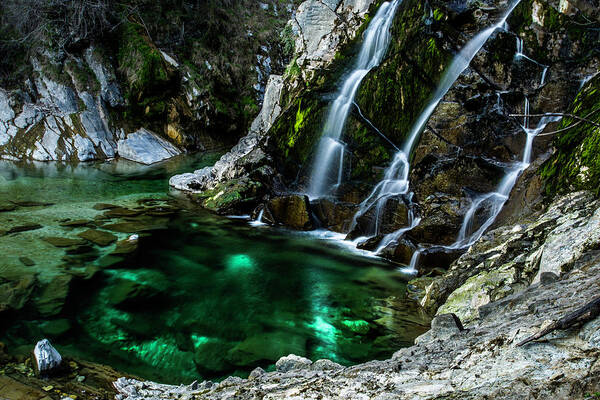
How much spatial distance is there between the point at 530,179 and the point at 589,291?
187 inches

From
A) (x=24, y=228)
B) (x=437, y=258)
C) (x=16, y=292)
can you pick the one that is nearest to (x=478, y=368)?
(x=437, y=258)

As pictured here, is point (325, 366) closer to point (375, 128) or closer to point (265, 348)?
point (265, 348)

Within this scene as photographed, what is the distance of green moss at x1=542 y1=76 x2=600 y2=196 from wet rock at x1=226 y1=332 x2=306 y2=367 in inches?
164

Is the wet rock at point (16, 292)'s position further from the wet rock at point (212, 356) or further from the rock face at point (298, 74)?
the rock face at point (298, 74)

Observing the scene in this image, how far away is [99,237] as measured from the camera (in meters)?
7.90

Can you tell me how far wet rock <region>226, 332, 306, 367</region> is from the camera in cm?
442

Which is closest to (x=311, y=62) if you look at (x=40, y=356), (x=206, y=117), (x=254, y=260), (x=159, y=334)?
(x=254, y=260)

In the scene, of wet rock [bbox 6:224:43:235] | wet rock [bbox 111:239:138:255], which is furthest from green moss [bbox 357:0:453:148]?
wet rock [bbox 6:224:43:235]

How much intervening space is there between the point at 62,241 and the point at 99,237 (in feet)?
2.20

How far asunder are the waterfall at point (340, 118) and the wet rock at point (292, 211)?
970 mm

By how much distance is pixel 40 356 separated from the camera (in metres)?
3.46

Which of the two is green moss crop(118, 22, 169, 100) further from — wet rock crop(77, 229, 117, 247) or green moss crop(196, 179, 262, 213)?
wet rock crop(77, 229, 117, 247)

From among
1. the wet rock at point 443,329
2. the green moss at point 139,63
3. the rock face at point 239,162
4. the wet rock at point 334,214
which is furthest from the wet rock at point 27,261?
the green moss at point 139,63

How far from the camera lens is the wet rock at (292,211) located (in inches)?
372
